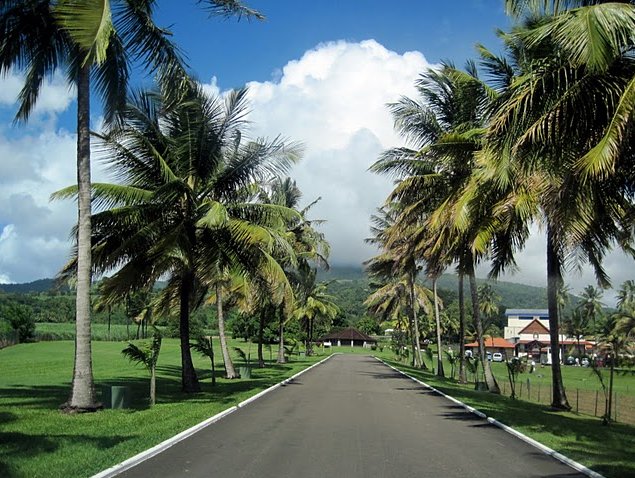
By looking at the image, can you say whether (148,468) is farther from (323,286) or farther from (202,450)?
(323,286)

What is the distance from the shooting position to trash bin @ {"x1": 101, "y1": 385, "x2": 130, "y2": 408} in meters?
14.7

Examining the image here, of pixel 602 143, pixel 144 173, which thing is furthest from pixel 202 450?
pixel 144 173

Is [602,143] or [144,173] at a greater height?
[144,173]

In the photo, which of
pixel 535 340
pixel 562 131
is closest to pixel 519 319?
pixel 535 340

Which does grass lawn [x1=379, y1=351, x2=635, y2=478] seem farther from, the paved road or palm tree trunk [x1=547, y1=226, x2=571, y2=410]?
palm tree trunk [x1=547, y1=226, x2=571, y2=410]

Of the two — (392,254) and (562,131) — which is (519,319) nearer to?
(392,254)

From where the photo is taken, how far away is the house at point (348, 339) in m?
116

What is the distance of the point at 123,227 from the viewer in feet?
58.7

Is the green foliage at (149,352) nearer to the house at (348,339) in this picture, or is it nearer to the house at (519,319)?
the house at (348,339)

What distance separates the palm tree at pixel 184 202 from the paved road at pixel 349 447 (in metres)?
4.65

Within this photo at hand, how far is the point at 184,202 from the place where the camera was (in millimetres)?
18922

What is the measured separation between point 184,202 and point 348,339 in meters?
100

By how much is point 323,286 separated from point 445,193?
42737 mm

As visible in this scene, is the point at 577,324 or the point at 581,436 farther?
the point at 577,324
